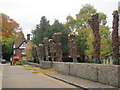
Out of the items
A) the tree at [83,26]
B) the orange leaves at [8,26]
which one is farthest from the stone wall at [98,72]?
the orange leaves at [8,26]

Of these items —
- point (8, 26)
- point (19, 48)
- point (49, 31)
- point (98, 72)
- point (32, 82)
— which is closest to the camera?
point (98, 72)

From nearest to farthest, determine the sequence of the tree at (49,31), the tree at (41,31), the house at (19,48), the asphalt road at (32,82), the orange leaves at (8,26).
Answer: the asphalt road at (32,82) → the tree at (49,31) → the tree at (41,31) → the orange leaves at (8,26) → the house at (19,48)

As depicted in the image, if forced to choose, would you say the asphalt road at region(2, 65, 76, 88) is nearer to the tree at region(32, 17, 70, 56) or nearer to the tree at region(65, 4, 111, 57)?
the tree at region(65, 4, 111, 57)

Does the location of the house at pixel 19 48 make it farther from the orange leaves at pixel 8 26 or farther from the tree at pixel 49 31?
the tree at pixel 49 31

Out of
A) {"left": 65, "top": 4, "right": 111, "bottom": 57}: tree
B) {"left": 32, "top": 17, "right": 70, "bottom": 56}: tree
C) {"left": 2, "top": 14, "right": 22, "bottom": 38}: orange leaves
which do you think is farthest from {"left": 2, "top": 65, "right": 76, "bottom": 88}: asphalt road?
{"left": 2, "top": 14, "right": 22, "bottom": 38}: orange leaves

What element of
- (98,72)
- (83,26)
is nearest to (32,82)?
(98,72)

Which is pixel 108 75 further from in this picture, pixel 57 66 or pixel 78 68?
pixel 57 66

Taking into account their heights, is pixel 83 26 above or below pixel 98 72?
above

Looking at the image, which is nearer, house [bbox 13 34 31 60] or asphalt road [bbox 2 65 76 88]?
asphalt road [bbox 2 65 76 88]

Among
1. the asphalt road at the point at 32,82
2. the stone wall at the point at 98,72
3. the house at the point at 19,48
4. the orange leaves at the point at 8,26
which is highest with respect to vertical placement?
Result: the orange leaves at the point at 8,26

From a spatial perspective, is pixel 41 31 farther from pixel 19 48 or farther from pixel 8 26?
pixel 19 48

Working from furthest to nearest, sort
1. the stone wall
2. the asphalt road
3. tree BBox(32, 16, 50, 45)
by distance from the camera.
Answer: tree BBox(32, 16, 50, 45) → the asphalt road → the stone wall

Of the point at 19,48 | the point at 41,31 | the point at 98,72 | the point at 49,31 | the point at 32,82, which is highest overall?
the point at 41,31

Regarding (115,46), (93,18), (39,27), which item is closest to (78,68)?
(115,46)
